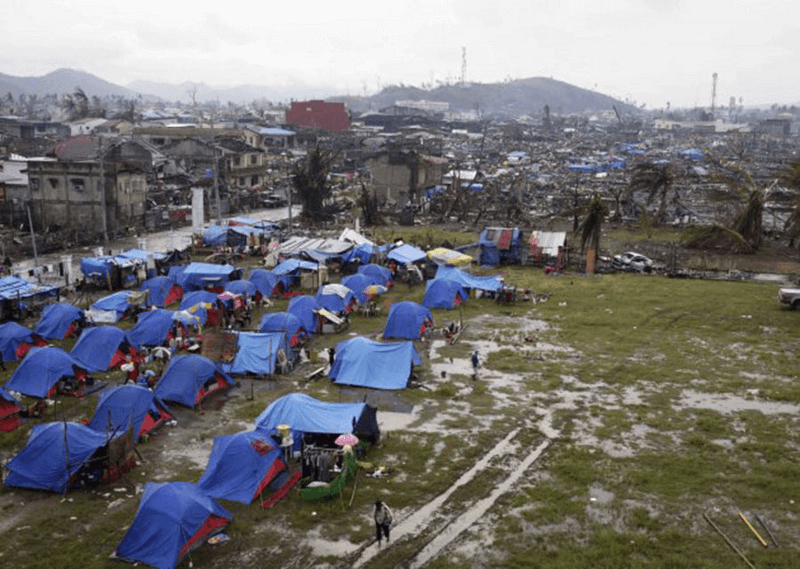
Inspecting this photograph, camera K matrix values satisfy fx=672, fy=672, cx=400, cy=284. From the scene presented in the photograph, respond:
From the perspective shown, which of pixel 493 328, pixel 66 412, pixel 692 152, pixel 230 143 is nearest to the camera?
pixel 66 412

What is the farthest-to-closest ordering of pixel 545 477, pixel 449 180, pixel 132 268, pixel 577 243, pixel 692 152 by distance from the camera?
1. pixel 692 152
2. pixel 449 180
3. pixel 577 243
4. pixel 132 268
5. pixel 545 477

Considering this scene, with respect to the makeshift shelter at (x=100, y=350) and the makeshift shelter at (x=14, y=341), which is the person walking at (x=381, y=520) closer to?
the makeshift shelter at (x=100, y=350)

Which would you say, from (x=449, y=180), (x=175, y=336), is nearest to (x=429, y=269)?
(x=175, y=336)

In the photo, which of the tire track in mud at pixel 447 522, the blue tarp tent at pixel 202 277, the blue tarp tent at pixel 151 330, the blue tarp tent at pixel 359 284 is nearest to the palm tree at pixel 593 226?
the blue tarp tent at pixel 359 284

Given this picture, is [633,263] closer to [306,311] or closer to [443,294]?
[443,294]

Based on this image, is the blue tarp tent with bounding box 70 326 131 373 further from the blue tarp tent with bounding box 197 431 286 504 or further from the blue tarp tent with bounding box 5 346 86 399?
the blue tarp tent with bounding box 197 431 286 504

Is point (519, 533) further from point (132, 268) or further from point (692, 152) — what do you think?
point (692, 152)
